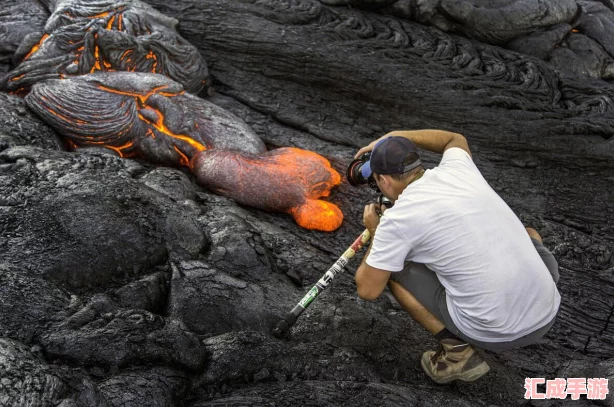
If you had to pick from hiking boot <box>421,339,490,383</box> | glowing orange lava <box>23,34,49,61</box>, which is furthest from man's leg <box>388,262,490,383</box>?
glowing orange lava <box>23,34,49,61</box>

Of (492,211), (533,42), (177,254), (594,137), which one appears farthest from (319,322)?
(533,42)

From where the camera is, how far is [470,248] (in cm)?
308

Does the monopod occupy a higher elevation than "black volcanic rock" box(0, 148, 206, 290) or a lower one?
lower

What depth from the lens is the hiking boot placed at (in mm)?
3580

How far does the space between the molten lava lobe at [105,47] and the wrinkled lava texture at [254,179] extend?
2 centimetres

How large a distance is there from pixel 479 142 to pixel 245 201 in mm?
2600

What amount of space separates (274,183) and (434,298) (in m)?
2.03

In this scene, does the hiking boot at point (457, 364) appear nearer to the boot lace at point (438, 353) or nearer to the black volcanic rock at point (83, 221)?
the boot lace at point (438, 353)

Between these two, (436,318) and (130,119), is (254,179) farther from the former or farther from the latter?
(436,318)

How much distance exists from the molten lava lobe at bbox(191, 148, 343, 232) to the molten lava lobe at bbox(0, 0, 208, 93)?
1.34 m

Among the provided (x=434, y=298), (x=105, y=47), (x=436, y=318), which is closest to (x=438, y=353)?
(x=436, y=318)

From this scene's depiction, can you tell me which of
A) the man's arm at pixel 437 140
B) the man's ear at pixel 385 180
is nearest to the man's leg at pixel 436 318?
the man's ear at pixel 385 180

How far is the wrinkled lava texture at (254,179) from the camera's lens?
11.0 ft

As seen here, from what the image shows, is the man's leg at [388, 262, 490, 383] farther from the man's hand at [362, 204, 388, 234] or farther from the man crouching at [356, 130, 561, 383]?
the man's hand at [362, 204, 388, 234]
